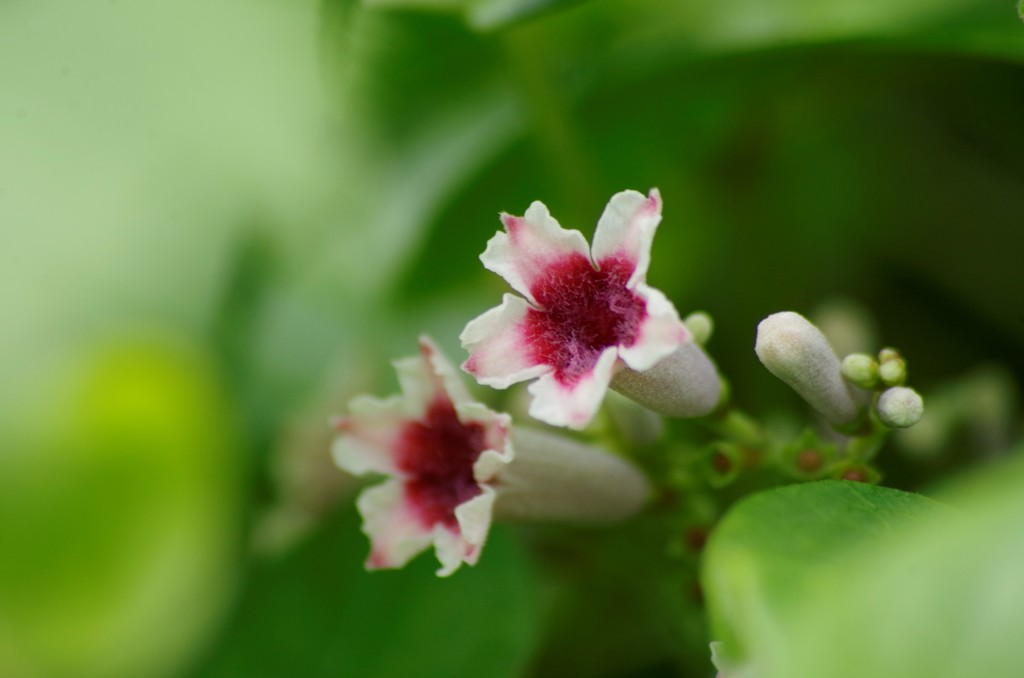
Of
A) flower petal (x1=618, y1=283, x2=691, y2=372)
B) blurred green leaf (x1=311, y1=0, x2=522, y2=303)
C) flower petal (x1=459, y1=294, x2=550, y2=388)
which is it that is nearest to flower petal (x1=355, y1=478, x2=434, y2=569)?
flower petal (x1=459, y1=294, x2=550, y2=388)

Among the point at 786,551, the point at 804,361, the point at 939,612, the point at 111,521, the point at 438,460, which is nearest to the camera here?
the point at 939,612

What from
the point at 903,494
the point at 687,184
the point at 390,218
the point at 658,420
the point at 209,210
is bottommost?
the point at 903,494

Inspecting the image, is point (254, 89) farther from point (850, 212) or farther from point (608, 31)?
point (850, 212)

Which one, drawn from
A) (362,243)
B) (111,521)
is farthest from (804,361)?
(362,243)

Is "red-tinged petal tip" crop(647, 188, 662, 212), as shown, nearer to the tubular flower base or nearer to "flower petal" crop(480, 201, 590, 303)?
"flower petal" crop(480, 201, 590, 303)

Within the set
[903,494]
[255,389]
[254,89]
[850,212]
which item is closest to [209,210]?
[254,89]

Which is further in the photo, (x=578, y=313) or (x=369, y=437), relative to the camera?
(x=369, y=437)

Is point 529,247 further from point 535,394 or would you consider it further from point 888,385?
point 888,385
